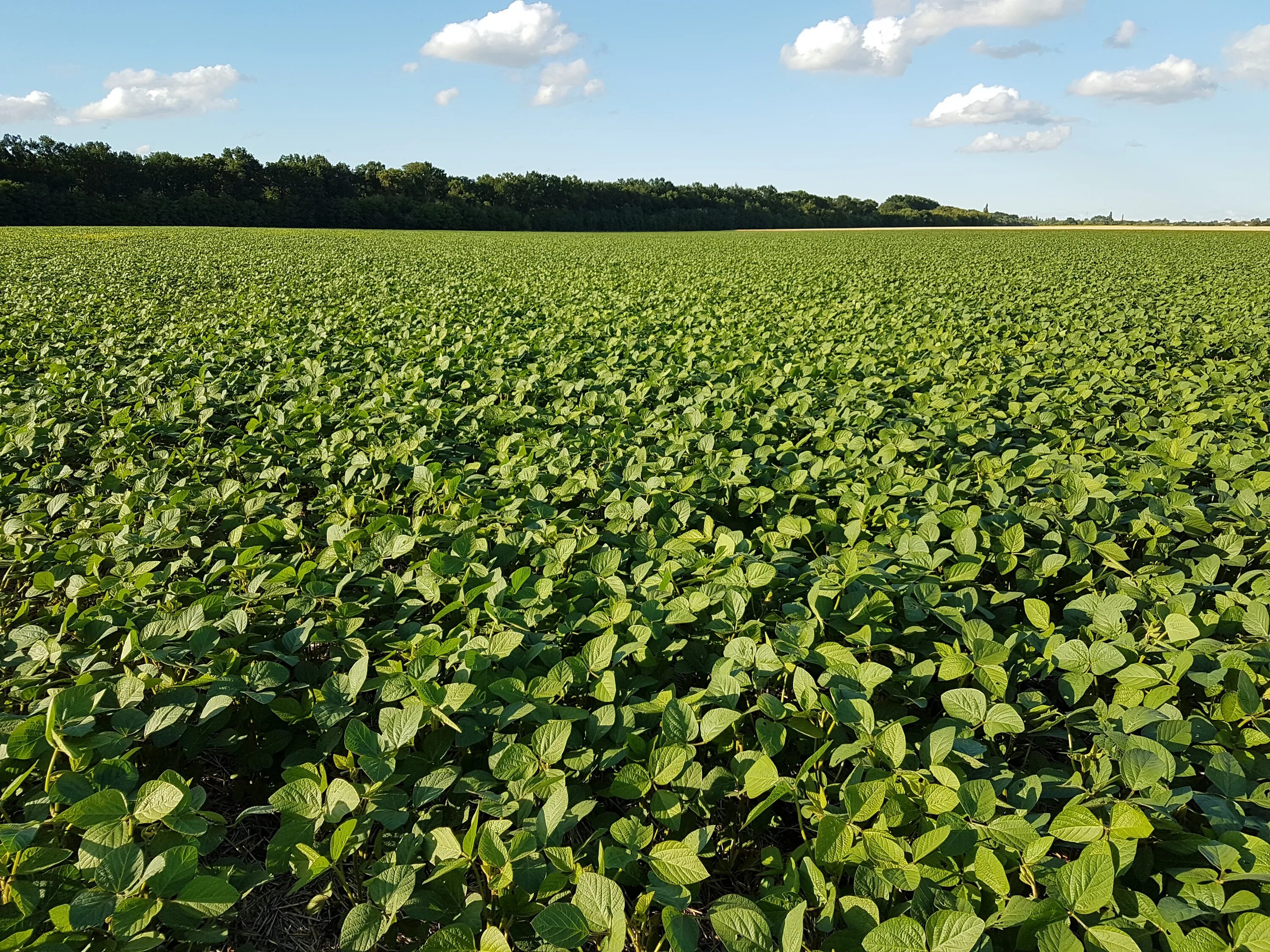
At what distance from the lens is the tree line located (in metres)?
53.3

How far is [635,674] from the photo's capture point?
223 centimetres

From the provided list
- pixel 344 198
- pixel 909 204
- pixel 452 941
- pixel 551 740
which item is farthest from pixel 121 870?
pixel 909 204

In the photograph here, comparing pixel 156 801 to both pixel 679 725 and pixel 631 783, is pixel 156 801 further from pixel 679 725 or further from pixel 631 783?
pixel 679 725

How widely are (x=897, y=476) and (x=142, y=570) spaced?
3681mm

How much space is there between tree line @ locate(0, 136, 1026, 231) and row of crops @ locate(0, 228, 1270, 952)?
65331 mm

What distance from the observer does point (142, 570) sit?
262cm

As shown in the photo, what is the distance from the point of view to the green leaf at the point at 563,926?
4.33ft

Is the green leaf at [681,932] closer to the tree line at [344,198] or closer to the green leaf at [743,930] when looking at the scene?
the green leaf at [743,930]

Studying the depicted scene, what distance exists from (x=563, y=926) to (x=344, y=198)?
78660 mm

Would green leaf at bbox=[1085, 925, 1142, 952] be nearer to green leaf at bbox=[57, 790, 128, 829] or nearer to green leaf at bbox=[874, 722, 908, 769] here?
green leaf at bbox=[874, 722, 908, 769]

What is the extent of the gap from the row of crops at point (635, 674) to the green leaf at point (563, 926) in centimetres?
1

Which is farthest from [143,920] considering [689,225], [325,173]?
[689,225]

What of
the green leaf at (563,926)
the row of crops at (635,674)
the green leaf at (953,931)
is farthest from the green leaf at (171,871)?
the green leaf at (953,931)

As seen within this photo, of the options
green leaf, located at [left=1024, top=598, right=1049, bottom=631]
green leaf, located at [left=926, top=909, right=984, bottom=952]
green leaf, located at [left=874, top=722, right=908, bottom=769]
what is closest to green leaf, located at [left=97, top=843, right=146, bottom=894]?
green leaf, located at [left=926, top=909, right=984, bottom=952]
